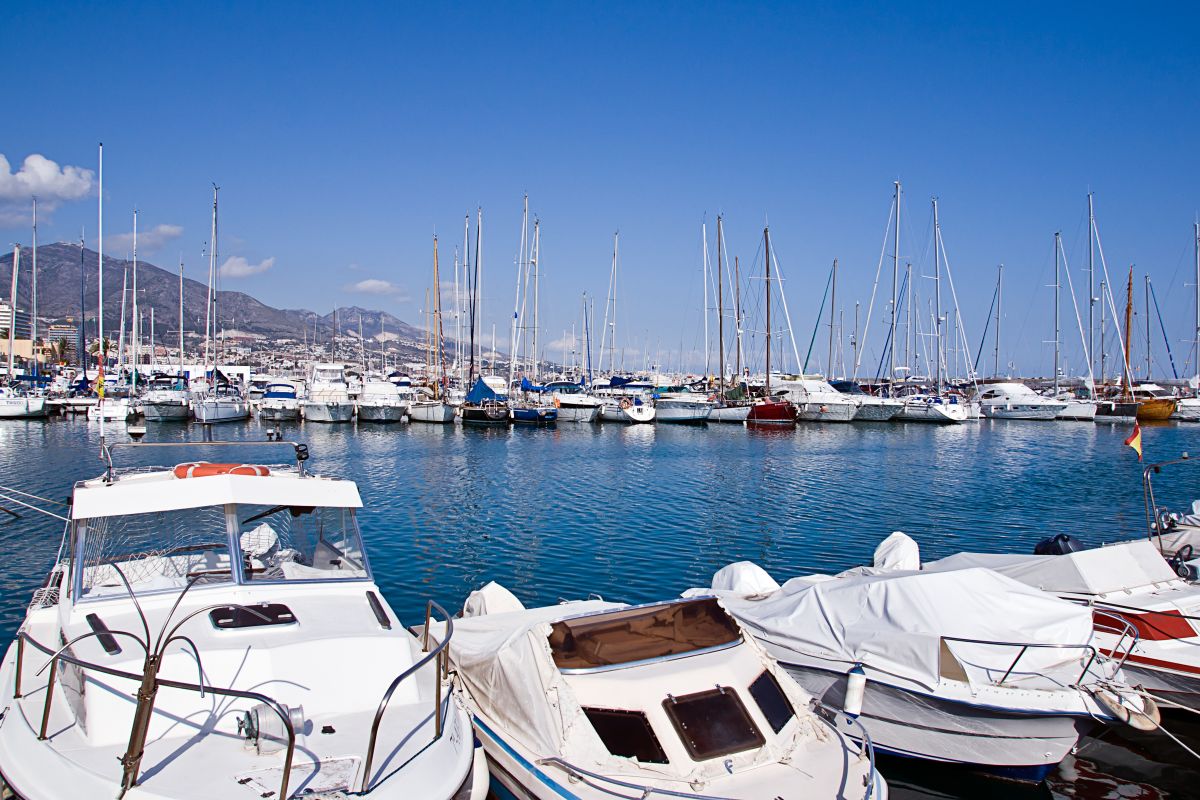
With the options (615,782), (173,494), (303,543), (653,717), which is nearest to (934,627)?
(653,717)

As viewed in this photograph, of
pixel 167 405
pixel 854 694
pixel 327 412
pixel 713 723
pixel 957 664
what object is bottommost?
pixel 854 694

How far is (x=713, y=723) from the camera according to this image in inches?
317

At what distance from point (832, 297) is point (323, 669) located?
97140 millimetres

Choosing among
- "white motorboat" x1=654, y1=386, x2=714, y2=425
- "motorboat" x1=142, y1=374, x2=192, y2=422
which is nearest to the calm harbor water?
"motorboat" x1=142, y1=374, x2=192, y2=422

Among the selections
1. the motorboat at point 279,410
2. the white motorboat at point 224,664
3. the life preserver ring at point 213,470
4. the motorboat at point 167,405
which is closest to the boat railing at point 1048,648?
the white motorboat at point 224,664

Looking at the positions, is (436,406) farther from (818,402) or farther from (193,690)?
(193,690)

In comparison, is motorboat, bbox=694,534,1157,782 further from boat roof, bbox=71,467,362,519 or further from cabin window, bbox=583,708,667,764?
boat roof, bbox=71,467,362,519

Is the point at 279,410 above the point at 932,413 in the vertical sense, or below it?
below

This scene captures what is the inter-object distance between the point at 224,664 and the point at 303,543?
3.49 m

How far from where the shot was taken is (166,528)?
10570 mm

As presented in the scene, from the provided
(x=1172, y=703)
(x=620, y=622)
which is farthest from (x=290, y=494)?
(x=1172, y=703)

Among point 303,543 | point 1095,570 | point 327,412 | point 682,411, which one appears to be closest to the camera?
point 303,543

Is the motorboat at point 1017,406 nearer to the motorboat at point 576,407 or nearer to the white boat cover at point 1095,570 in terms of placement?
the motorboat at point 576,407

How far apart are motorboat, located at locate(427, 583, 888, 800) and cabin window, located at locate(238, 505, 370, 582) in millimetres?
2295
